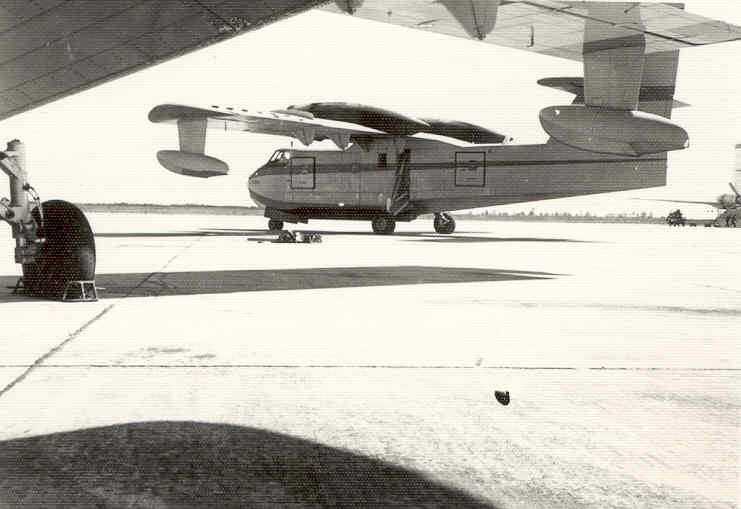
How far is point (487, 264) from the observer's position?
514 inches

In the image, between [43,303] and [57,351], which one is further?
[43,303]

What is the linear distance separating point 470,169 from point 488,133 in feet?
13.4

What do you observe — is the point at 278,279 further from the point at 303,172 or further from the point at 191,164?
the point at 303,172

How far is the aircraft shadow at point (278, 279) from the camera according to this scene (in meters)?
8.68

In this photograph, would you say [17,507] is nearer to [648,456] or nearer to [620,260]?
[648,456]

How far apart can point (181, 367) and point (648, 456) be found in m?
2.86

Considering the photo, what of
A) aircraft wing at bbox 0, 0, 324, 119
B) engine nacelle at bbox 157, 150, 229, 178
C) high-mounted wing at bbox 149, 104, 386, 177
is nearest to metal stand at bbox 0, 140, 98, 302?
aircraft wing at bbox 0, 0, 324, 119

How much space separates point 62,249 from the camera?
24.8 ft

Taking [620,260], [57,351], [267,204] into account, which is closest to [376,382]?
[57,351]

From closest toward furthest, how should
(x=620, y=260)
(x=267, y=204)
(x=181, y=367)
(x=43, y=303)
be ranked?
(x=181, y=367) → (x=43, y=303) → (x=620, y=260) → (x=267, y=204)

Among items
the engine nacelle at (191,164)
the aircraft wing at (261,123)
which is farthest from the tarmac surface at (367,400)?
the aircraft wing at (261,123)

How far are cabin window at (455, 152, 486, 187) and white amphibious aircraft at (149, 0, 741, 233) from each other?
0.03m

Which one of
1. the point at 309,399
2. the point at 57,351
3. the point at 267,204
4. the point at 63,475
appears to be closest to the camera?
the point at 63,475

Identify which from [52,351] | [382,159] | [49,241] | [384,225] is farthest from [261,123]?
[52,351]
